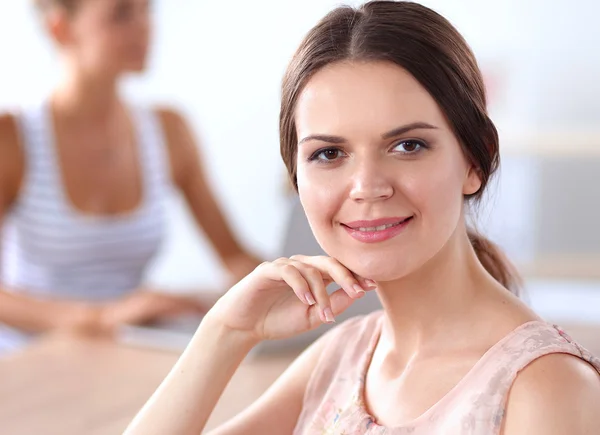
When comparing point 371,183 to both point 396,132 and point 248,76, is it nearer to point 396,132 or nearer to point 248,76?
point 396,132

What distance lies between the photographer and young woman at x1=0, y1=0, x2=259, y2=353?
240 cm

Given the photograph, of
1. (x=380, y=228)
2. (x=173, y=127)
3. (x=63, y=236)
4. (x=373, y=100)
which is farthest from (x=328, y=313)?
(x=173, y=127)

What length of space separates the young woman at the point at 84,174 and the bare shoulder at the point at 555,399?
1.62 meters

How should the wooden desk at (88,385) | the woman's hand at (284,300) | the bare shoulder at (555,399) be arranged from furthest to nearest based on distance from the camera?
the wooden desk at (88,385), the woman's hand at (284,300), the bare shoulder at (555,399)

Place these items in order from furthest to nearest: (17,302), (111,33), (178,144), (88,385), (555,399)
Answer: (178,144), (111,33), (17,302), (88,385), (555,399)

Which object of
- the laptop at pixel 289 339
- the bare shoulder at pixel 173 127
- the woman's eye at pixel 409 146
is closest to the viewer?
the woman's eye at pixel 409 146

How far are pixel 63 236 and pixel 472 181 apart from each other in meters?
1.65

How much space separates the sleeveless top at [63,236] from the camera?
241 centimetres

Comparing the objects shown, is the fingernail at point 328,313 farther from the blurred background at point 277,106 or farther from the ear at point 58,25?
the blurred background at point 277,106

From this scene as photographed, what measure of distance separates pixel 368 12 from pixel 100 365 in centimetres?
103

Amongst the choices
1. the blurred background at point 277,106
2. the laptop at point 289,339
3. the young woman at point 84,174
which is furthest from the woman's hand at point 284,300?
the blurred background at point 277,106

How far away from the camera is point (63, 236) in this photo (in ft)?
7.94

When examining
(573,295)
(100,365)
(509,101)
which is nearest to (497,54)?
(509,101)

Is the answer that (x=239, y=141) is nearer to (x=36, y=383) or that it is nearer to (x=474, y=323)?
(x=36, y=383)
